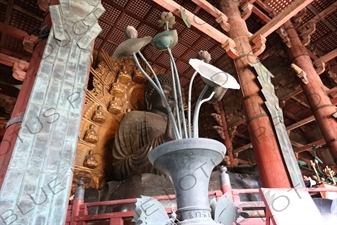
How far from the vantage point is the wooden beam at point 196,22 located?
9.39 ft

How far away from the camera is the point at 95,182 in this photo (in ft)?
11.7

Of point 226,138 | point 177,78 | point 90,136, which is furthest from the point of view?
point 226,138

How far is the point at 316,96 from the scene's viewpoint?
13.5 feet

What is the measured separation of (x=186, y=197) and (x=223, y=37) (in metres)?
2.52

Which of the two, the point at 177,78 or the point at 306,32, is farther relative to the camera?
the point at 306,32

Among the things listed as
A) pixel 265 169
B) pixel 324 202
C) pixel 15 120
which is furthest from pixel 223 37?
pixel 15 120

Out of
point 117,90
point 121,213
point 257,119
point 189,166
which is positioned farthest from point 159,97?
point 189,166

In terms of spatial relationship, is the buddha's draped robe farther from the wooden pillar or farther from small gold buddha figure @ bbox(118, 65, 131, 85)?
the wooden pillar

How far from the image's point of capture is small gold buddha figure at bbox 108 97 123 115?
13.9 feet

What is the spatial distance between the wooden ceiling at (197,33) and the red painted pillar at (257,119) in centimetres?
23

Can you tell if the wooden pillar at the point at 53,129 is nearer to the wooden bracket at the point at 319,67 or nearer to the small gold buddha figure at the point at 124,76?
the small gold buddha figure at the point at 124,76

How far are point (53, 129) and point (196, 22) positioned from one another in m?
2.17

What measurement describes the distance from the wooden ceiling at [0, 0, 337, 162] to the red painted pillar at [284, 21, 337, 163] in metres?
0.25

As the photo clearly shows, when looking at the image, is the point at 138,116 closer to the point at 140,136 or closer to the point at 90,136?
the point at 140,136
